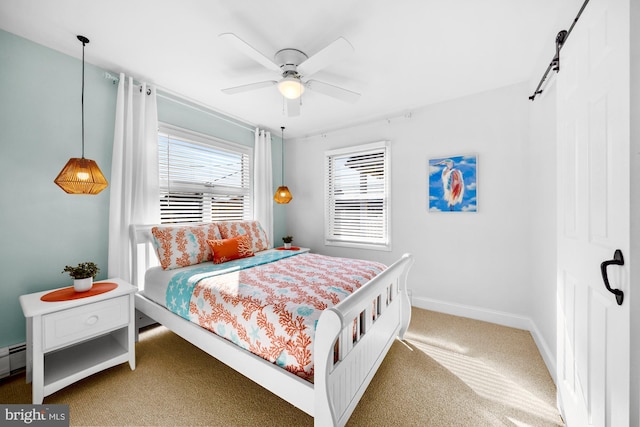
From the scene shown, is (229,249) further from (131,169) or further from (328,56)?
(328,56)

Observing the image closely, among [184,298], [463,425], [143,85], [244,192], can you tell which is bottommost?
[463,425]

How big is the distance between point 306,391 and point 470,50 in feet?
9.10

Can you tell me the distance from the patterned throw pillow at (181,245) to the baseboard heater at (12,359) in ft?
3.70

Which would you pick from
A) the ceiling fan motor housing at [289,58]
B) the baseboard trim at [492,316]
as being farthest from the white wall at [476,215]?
the ceiling fan motor housing at [289,58]

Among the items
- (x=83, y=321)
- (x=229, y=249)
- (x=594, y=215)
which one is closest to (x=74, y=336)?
(x=83, y=321)

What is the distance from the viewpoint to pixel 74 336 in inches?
68.4

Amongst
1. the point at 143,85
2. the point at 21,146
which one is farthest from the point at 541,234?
the point at 21,146

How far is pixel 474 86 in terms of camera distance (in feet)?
8.87

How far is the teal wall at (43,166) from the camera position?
1.92 metres

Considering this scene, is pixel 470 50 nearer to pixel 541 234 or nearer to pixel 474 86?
pixel 474 86

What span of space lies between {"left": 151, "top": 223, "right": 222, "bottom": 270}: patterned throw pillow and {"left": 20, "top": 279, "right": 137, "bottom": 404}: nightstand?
40 cm

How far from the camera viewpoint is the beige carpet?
155 centimetres

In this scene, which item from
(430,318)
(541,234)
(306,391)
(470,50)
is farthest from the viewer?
(430,318)

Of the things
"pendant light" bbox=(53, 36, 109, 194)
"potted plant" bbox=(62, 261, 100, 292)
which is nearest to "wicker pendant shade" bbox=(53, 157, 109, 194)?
"pendant light" bbox=(53, 36, 109, 194)
